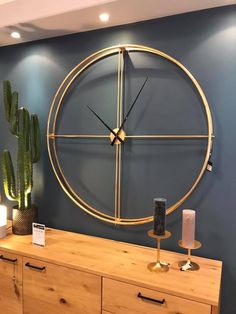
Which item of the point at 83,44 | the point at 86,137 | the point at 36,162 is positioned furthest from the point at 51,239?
the point at 83,44

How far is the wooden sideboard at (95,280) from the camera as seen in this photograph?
1.14m

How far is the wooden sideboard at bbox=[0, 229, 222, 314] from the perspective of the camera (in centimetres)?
114

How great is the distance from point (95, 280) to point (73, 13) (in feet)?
4.85

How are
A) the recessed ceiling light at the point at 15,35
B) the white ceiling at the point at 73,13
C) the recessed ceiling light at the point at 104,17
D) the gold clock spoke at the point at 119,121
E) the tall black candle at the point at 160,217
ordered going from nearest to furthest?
the tall black candle at the point at 160,217
the white ceiling at the point at 73,13
the recessed ceiling light at the point at 104,17
the gold clock spoke at the point at 119,121
the recessed ceiling light at the point at 15,35

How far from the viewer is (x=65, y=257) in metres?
1.42

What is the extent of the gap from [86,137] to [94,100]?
25cm

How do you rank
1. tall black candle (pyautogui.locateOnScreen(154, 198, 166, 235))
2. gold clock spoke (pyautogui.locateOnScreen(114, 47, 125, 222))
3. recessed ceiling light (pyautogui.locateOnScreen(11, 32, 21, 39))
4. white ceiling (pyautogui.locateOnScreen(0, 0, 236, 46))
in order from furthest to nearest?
recessed ceiling light (pyautogui.locateOnScreen(11, 32, 21, 39)), gold clock spoke (pyautogui.locateOnScreen(114, 47, 125, 222)), white ceiling (pyautogui.locateOnScreen(0, 0, 236, 46)), tall black candle (pyautogui.locateOnScreen(154, 198, 166, 235))

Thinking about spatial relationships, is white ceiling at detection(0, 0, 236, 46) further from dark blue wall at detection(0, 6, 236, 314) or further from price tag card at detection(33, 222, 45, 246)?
price tag card at detection(33, 222, 45, 246)

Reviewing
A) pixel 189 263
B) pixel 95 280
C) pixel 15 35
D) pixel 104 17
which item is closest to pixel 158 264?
pixel 189 263

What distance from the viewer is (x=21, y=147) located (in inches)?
66.3

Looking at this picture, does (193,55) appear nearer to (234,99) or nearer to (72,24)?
(234,99)

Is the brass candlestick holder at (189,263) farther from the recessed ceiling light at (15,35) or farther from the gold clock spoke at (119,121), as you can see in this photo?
the recessed ceiling light at (15,35)

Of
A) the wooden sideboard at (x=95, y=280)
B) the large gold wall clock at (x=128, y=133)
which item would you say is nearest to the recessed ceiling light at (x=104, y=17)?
the large gold wall clock at (x=128, y=133)

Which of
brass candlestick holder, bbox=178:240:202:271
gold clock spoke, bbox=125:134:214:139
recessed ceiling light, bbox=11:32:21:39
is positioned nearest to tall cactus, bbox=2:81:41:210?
recessed ceiling light, bbox=11:32:21:39
